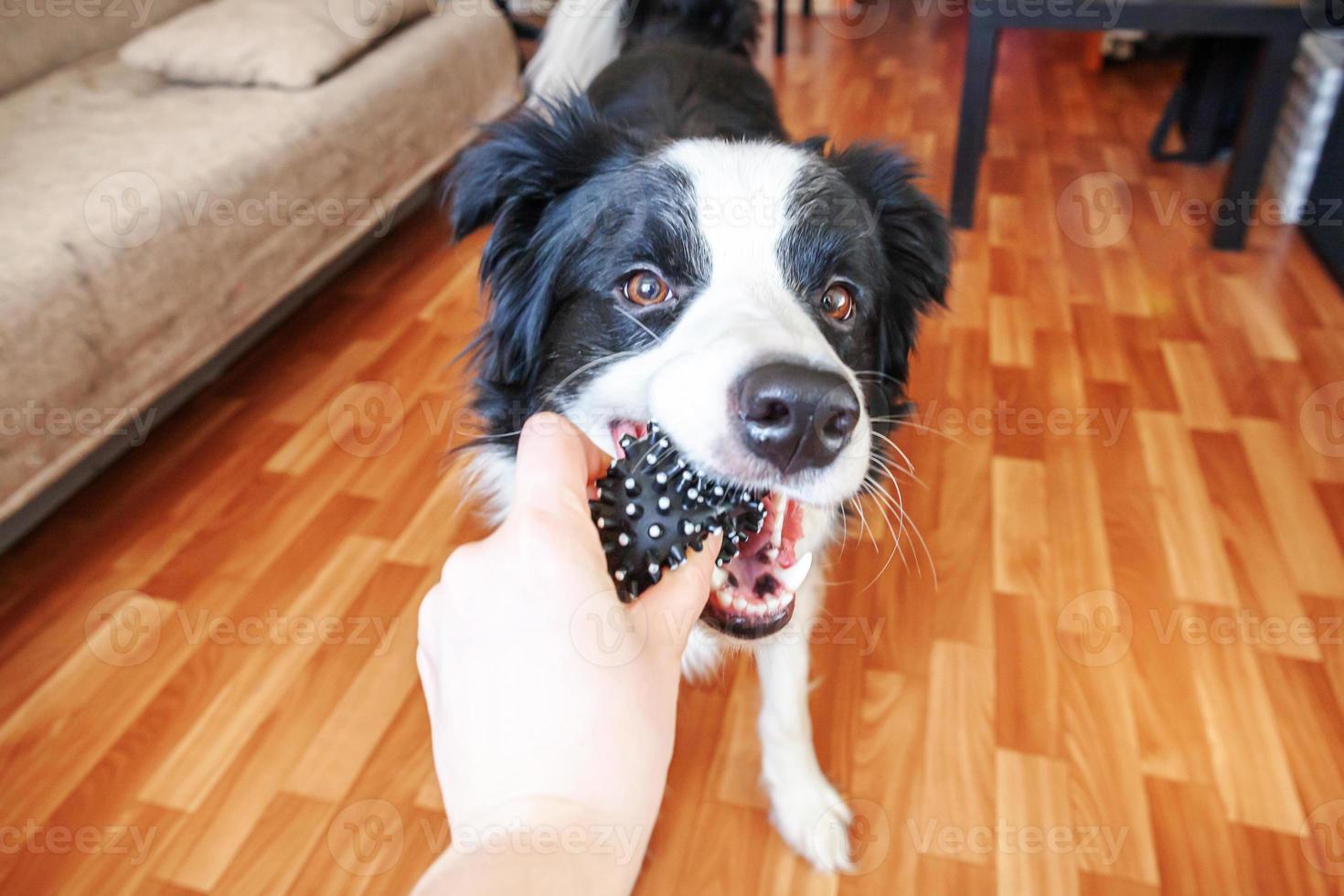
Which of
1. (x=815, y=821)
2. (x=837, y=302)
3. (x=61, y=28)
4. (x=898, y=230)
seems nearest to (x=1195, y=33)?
(x=898, y=230)

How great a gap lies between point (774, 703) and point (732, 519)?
1.89 feet

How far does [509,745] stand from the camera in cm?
68

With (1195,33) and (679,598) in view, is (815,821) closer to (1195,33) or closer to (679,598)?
(679,598)

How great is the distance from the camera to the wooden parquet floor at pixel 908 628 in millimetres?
1443

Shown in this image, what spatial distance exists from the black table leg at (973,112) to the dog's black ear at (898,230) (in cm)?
162

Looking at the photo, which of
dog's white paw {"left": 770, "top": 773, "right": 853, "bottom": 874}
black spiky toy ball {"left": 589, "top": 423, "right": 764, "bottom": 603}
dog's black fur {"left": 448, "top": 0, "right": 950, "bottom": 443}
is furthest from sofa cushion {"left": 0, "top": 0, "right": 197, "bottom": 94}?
dog's white paw {"left": 770, "top": 773, "right": 853, "bottom": 874}

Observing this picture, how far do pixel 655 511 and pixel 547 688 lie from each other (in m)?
0.28

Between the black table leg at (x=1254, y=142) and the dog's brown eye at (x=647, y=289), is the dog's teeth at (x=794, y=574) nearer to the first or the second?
the dog's brown eye at (x=647, y=289)

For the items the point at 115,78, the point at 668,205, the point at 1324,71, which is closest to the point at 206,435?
the point at 115,78

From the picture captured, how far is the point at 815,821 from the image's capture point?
1413mm

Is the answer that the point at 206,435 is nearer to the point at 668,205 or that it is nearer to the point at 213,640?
the point at 213,640

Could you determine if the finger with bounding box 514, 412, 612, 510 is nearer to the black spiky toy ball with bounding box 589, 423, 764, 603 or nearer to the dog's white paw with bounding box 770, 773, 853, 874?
the black spiky toy ball with bounding box 589, 423, 764, 603

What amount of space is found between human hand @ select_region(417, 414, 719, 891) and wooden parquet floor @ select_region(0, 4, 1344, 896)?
2.64 ft

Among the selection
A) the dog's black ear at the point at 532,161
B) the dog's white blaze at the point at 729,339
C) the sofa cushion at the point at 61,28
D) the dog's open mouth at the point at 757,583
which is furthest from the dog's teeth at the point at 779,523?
the sofa cushion at the point at 61,28
